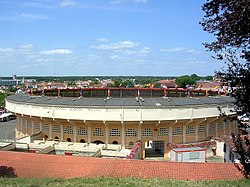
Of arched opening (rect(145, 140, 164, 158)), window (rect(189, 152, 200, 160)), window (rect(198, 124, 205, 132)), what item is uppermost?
window (rect(198, 124, 205, 132))

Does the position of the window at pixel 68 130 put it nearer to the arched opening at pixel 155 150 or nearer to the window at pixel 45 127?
the window at pixel 45 127

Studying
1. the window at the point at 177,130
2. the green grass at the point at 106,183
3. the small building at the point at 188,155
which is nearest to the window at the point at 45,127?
the window at the point at 177,130

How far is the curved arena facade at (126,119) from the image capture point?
2961 cm

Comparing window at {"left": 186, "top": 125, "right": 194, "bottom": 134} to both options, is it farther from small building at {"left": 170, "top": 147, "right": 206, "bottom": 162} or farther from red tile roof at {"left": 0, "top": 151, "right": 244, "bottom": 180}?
red tile roof at {"left": 0, "top": 151, "right": 244, "bottom": 180}

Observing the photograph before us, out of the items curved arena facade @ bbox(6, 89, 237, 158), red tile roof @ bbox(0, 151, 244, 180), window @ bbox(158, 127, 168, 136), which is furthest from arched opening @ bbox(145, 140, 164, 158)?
red tile roof @ bbox(0, 151, 244, 180)

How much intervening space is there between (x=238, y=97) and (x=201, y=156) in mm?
20366

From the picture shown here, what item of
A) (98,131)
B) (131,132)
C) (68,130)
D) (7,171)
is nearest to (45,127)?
(68,130)

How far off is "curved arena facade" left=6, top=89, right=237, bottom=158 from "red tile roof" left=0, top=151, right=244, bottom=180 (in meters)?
9.11

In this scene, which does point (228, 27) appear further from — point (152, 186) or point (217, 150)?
point (217, 150)

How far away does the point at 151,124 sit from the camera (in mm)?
30797

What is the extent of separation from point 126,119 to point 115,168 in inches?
418

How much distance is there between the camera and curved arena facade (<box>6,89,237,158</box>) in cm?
2961

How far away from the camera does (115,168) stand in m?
18.9

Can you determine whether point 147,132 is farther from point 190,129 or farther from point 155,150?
point 190,129
